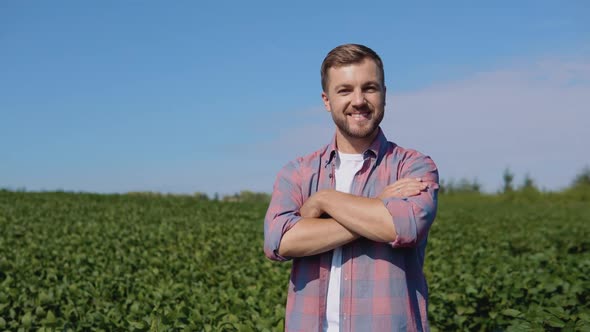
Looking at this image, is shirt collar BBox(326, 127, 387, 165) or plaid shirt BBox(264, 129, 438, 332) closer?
plaid shirt BBox(264, 129, 438, 332)

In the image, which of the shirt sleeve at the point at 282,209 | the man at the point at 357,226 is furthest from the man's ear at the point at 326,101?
the shirt sleeve at the point at 282,209

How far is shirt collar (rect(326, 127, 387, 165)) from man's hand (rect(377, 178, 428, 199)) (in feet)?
0.55

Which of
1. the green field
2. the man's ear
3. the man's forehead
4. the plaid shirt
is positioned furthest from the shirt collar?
the green field

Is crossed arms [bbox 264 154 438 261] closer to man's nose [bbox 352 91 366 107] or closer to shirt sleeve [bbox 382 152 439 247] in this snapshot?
shirt sleeve [bbox 382 152 439 247]

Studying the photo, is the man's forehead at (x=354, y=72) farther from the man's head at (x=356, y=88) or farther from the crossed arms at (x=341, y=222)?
the crossed arms at (x=341, y=222)

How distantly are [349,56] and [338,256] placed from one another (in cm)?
90

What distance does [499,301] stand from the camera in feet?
20.4

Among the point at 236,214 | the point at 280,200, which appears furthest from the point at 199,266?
the point at 236,214

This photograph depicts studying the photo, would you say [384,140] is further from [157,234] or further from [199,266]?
[157,234]

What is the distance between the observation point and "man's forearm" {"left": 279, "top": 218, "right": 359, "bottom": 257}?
2.91 metres

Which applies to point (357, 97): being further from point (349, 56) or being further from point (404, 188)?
point (404, 188)

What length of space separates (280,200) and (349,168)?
0.36 m

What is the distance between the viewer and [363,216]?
2840mm

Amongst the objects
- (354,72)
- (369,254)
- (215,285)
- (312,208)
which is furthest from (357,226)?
(215,285)
